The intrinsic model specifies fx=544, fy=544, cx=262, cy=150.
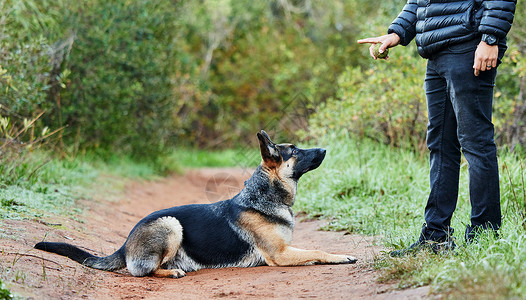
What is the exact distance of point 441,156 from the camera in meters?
4.21

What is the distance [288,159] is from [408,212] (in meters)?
1.95

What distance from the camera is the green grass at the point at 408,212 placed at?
307 centimetres

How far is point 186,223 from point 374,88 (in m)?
5.24

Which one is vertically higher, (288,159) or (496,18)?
(496,18)

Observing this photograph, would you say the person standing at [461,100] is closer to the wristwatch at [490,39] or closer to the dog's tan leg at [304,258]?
the wristwatch at [490,39]

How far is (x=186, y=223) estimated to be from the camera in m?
4.99

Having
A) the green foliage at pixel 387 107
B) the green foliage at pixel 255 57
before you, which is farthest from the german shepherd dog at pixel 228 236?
the green foliage at pixel 255 57

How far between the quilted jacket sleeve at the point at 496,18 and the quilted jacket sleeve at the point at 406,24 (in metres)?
0.78

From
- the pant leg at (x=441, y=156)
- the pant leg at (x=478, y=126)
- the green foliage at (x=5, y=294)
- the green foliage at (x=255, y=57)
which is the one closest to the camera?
the green foliage at (x=5, y=294)

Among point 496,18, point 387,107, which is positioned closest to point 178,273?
point 496,18

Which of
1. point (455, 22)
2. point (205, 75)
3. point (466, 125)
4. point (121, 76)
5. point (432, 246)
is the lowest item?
point (205, 75)

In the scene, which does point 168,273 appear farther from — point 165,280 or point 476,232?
point 476,232

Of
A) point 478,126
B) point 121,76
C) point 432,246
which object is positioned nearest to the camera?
point 478,126

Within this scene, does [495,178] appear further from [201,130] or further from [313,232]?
[201,130]
